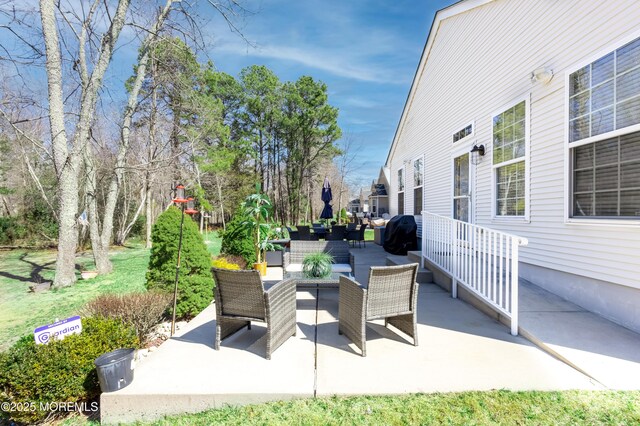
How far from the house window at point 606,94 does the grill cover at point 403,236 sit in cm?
411

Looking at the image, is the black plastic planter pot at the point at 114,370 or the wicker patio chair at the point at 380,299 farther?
the wicker patio chair at the point at 380,299

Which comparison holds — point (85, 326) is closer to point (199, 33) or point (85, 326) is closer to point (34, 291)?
point (34, 291)

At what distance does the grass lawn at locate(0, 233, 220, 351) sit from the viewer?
477cm

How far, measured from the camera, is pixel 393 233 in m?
7.97

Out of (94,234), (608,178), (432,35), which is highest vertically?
(432,35)

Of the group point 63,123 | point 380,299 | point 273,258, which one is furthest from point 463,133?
point 63,123

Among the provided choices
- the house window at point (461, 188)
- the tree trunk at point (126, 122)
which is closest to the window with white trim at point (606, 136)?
the house window at point (461, 188)

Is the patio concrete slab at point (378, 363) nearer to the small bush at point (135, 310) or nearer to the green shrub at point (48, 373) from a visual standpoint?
the green shrub at point (48, 373)

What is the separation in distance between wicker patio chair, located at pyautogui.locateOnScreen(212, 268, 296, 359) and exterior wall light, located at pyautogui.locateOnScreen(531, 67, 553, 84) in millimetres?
4497

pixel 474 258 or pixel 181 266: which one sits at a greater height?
pixel 474 258

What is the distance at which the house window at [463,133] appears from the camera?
22.5ft

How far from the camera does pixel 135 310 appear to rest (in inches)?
150

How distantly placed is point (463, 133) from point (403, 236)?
270 cm

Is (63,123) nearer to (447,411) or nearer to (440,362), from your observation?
(440,362)
